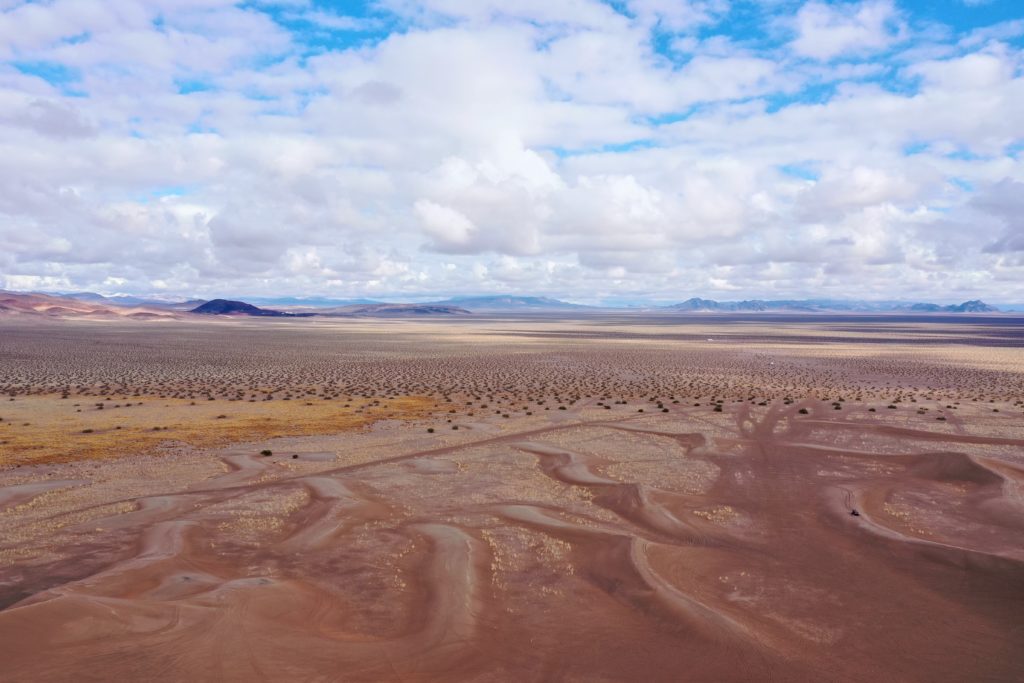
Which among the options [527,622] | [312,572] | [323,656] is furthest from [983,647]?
[312,572]

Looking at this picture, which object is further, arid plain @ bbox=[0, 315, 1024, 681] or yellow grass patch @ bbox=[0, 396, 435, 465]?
yellow grass patch @ bbox=[0, 396, 435, 465]

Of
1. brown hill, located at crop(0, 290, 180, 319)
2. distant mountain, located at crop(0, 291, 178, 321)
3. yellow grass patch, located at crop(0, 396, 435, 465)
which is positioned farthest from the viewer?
distant mountain, located at crop(0, 291, 178, 321)

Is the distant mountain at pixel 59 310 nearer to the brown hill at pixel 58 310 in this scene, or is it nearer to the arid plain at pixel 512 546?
the brown hill at pixel 58 310

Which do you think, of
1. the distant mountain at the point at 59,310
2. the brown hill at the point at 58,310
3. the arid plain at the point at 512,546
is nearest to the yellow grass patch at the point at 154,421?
the arid plain at the point at 512,546

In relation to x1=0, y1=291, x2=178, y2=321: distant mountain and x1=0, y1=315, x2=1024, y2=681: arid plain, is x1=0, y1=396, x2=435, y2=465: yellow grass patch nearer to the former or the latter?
x1=0, y1=315, x2=1024, y2=681: arid plain

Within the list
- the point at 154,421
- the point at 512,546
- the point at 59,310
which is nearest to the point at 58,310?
the point at 59,310

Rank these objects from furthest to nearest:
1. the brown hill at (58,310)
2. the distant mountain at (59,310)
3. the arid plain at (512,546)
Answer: the distant mountain at (59,310) < the brown hill at (58,310) < the arid plain at (512,546)

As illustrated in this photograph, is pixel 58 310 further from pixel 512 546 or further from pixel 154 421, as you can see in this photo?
pixel 512 546

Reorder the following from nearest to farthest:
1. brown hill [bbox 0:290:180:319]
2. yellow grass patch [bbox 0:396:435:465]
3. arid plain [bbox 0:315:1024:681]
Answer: arid plain [bbox 0:315:1024:681], yellow grass patch [bbox 0:396:435:465], brown hill [bbox 0:290:180:319]

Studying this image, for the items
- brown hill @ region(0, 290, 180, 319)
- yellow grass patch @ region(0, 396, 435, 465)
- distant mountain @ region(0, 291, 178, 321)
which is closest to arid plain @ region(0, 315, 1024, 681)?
yellow grass patch @ region(0, 396, 435, 465)

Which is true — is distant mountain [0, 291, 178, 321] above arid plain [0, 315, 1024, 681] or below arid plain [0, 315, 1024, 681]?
above
